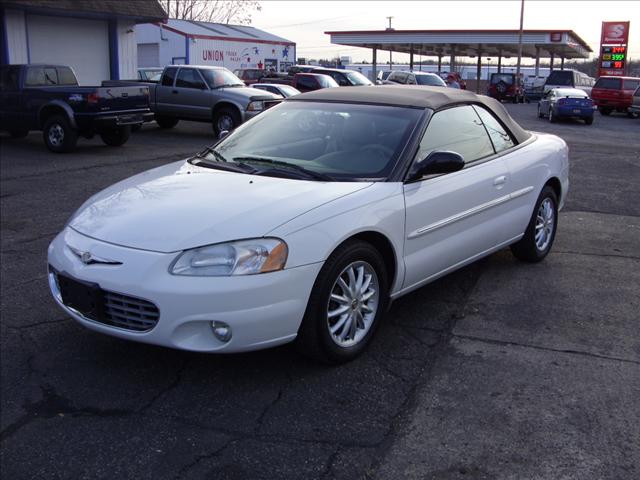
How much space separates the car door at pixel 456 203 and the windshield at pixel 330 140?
0.21m

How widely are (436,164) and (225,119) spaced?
13.4 metres

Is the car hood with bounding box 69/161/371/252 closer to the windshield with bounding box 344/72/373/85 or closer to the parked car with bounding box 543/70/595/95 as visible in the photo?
the windshield with bounding box 344/72/373/85

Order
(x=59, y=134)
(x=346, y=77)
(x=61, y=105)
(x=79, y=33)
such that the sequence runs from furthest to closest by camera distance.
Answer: (x=346, y=77) < (x=79, y=33) < (x=59, y=134) < (x=61, y=105)

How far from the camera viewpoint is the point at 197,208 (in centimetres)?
388

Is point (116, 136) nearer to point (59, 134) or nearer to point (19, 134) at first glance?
point (59, 134)

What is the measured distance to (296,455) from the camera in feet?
10.3

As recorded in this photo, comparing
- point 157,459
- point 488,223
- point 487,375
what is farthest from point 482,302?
point 157,459

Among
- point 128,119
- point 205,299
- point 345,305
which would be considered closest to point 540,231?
point 345,305

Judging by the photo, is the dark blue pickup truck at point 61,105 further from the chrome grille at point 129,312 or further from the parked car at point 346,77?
the parked car at point 346,77

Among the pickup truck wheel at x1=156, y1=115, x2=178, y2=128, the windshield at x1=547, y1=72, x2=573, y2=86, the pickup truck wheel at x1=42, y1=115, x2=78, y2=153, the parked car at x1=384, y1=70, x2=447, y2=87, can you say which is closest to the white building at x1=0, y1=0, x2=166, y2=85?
the pickup truck wheel at x1=156, y1=115, x2=178, y2=128

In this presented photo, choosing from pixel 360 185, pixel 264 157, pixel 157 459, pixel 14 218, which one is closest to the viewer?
pixel 157 459

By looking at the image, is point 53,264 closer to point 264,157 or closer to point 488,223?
point 264,157

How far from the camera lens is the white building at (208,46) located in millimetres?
37969

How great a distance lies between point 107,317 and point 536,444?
7.35ft
